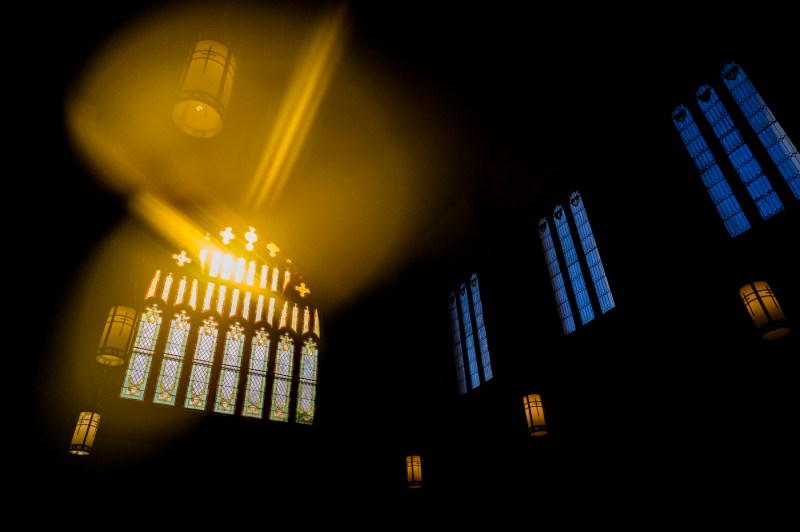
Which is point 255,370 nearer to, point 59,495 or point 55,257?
point 59,495

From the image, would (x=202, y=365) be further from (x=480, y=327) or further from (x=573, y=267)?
(x=573, y=267)

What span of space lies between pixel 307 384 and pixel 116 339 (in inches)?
188

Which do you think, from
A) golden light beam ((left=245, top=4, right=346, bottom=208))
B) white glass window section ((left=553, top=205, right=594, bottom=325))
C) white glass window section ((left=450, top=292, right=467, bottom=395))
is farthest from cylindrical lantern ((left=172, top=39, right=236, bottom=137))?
white glass window section ((left=450, top=292, right=467, bottom=395))

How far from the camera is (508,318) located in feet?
23.7

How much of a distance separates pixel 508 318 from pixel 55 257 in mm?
6239

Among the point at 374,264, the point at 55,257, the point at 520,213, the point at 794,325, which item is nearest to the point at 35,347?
the point at 55,257

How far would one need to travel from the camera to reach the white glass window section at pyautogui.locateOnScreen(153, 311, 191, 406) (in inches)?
298

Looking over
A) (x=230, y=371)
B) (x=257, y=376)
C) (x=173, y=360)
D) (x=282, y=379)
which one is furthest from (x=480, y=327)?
(x=173, y=360)

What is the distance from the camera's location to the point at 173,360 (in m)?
7.98

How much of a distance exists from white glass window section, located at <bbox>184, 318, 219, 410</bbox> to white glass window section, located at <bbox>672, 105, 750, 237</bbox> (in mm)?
8004

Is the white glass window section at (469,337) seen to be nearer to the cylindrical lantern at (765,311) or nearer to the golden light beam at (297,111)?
the golden light beam at (297,111)

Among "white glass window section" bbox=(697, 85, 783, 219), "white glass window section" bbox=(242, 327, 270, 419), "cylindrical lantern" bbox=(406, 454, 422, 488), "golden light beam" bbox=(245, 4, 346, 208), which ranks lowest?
"cylindrical lantern" bbox=(406, 454, 422, 488)

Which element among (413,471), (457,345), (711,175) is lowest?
(413,471)

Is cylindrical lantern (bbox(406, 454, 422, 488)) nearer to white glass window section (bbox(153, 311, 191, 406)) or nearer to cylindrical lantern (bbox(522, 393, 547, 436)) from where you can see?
cylindrical lantern (bbox(522, 393, 547, 436))
